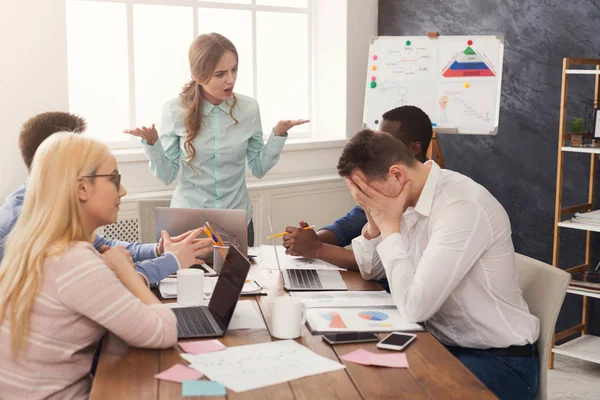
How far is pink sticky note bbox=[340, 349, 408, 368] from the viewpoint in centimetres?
170

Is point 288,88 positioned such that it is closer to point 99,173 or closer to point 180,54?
point 180,54

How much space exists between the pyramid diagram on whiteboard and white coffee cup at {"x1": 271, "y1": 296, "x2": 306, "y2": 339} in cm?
284

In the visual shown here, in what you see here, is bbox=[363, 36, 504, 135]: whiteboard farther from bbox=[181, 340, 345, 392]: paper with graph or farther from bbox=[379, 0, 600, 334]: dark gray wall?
bbox=[181, 340, 345, 392]: paper with graph

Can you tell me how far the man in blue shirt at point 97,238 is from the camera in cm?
234

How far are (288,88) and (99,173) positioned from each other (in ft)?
11.8

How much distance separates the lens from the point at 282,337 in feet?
6.15

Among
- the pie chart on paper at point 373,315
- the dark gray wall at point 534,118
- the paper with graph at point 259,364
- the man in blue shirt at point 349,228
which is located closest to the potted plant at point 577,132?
the dark gray wall at point 534,118

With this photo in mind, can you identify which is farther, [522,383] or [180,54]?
[180,54]

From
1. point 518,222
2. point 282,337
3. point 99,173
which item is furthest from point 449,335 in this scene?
point 518,222

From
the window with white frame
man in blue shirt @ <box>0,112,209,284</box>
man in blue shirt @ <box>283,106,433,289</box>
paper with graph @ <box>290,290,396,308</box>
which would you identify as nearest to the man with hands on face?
paper with graph @ <box>290,290,396,308</box>

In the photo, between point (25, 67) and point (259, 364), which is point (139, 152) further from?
point (259, 364)

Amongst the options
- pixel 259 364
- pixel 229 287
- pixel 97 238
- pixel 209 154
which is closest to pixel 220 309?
pixel 229 287

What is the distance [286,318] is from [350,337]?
167 mm

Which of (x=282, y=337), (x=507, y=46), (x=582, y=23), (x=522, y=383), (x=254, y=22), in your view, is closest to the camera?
(x=282, y=337)
